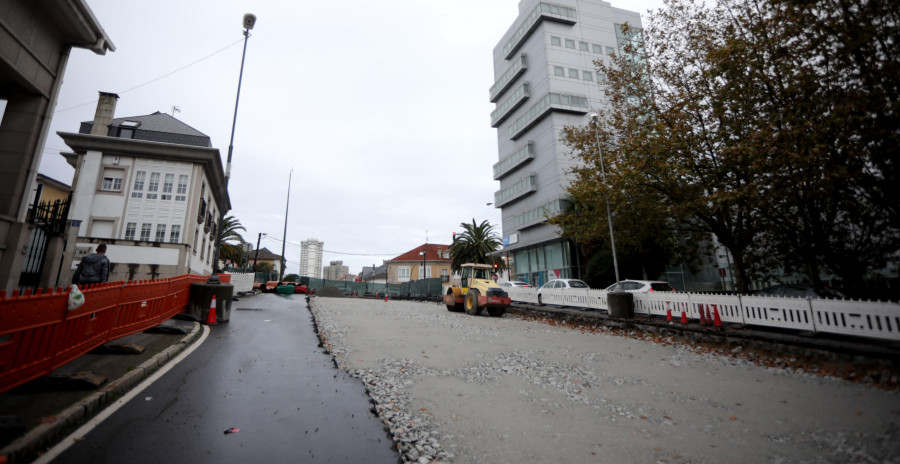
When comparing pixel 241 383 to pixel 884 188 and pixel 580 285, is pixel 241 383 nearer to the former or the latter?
pixel 884 188

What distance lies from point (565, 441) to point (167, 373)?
5.95 meters

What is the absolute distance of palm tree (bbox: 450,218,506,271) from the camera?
4947cm

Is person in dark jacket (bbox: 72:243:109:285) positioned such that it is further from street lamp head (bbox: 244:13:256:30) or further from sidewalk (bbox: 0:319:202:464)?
street lamp head (bbox: 244:13:256:30)

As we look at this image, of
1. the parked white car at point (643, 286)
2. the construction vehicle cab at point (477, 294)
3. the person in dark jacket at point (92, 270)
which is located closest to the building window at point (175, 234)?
the construction vehicle cab at point (477, 294)

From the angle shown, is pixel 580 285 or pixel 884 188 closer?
pixel 884 188

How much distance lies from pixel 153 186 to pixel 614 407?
32288mm

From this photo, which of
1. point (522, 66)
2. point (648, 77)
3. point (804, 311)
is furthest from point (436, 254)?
point (804, 311)

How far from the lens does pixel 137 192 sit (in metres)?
26.2

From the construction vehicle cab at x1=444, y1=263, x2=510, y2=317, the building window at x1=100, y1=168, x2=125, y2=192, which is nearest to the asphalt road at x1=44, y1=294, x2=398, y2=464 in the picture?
the construction vehicle cab at x1=444, y1=263, x2=510, y2=317

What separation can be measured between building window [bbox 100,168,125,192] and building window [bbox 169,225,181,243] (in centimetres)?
436

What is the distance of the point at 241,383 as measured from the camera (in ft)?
18.5

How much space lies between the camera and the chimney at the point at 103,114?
86.9 feet

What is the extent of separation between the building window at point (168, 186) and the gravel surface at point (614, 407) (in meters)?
25.3

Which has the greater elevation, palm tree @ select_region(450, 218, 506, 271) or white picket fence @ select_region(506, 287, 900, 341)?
palm tree @ select_region(450, 218, 506, 271)
